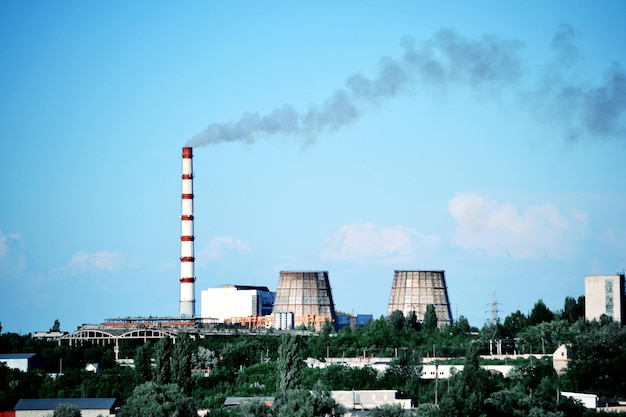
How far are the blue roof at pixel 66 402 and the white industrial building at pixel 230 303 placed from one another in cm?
4187

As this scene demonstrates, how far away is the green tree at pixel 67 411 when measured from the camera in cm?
5269

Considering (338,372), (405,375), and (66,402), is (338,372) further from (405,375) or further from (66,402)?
(66,402)

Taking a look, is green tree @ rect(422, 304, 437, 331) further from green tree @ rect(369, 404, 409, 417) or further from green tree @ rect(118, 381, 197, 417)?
green tree @ rect(369, 404, 409, 417)

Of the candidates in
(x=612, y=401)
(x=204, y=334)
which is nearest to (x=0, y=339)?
(x=204, y=334)

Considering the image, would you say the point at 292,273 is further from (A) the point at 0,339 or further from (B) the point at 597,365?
(B) the point at 597,365

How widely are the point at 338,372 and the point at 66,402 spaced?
12611 mm

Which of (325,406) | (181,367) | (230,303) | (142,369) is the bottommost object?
(325,406)

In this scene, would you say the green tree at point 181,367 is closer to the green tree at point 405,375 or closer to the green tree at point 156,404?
the green tree at point 156,404

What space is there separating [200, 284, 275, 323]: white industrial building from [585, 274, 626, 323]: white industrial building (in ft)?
81.9

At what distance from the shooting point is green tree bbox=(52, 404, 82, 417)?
2074 inches

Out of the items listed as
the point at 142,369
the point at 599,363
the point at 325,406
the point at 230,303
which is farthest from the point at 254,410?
the point at 230,303

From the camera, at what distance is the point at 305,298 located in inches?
3875

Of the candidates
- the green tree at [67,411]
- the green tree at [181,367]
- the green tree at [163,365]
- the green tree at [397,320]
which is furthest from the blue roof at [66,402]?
the green tree at [397,320]

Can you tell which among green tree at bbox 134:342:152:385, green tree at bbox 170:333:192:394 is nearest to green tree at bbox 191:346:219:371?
green tree at bbox 134:342:152:385
